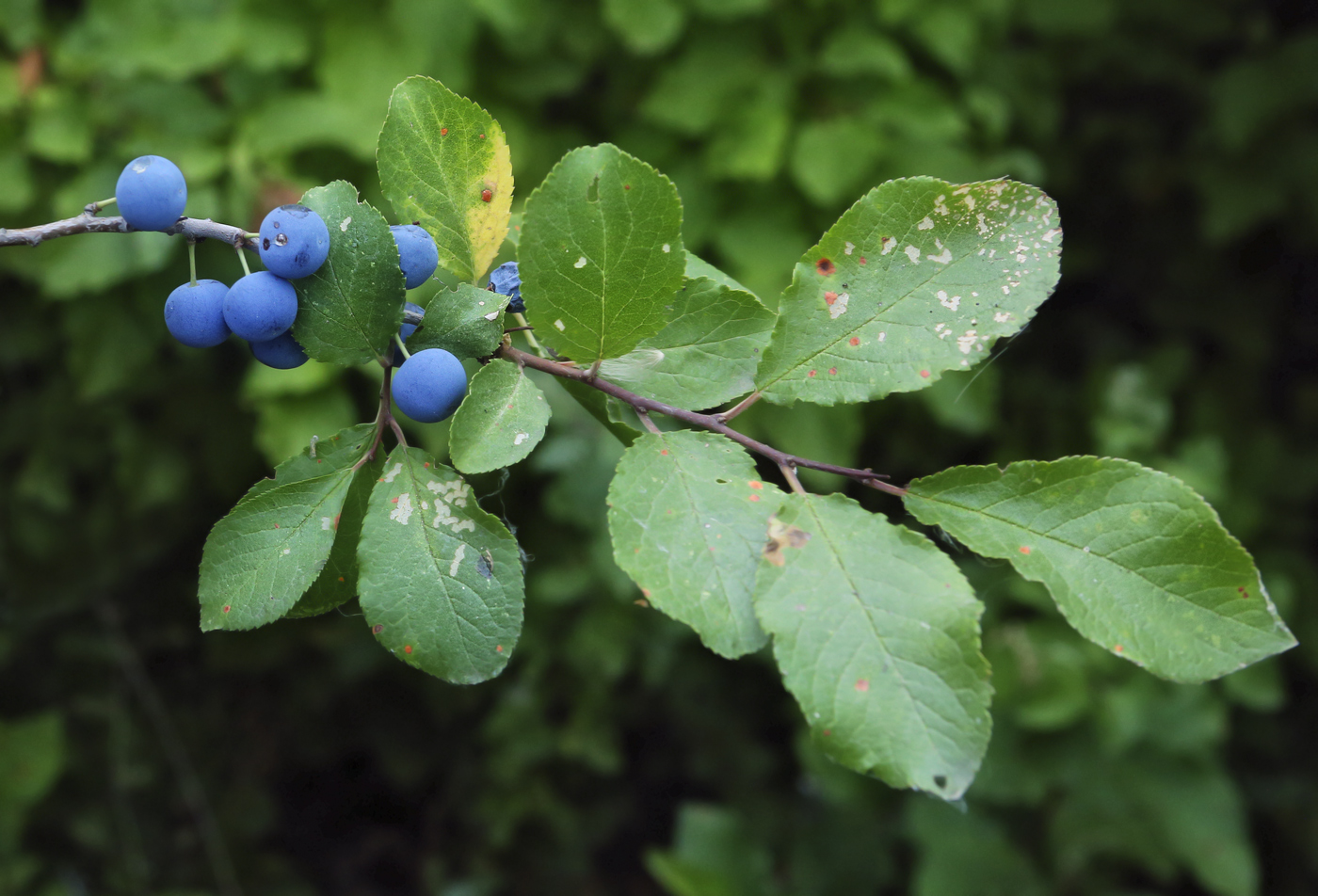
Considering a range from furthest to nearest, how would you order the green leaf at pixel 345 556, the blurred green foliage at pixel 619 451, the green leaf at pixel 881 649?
the blurred green foliage at pixel 619 451 < the green leaf at pixel 345 556 < the green leaf at pixel 881 649

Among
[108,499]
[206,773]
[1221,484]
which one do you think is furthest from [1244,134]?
[206,773]

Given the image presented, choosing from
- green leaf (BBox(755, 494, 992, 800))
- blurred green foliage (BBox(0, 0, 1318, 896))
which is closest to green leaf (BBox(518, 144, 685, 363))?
green leaf (BBox(755, 494, 992, 800))

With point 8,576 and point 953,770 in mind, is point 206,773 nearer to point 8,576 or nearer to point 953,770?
point 8,576

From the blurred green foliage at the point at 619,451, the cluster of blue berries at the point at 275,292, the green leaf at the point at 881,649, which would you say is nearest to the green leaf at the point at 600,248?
the cluster of blue berries at the point at 275,292

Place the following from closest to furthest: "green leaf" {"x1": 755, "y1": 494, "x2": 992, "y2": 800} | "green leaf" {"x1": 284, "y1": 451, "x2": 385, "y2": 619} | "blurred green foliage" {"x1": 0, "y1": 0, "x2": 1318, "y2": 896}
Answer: "green leaf" {"x1": 755, "y1": 494, "x2": 992, "y2": 800}, "green leaf" {"x1": 284, "y1": 451, "x2": 385, "y2": 619}, "blurred green foliage" {"x1": 0, "y1": 0, "x2": 1318, "y2": 896}

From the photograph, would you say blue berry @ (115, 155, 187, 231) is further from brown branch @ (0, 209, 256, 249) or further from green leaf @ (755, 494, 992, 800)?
green leaf @ (755, 494, 992, 800)

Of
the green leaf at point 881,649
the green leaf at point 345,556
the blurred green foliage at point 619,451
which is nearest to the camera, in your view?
the green leaf at point 881,649

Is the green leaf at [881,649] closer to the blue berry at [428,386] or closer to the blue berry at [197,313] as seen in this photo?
the blue berry at [428,386]
